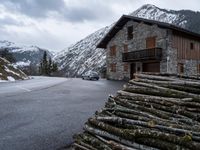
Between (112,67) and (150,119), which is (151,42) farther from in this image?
(150,119)

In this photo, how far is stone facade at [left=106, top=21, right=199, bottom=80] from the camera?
33.1m

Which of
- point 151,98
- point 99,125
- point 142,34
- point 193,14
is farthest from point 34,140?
point 193,14

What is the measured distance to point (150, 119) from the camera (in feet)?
14.5

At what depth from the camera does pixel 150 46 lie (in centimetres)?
3531

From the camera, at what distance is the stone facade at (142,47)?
33062 millimetres

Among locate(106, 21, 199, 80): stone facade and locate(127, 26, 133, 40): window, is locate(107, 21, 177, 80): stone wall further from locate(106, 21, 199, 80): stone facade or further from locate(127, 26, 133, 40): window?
locate(127, 26, 133, 40): window

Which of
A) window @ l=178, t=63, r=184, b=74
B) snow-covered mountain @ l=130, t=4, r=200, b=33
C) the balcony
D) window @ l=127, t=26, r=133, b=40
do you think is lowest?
window @ l=178, t=63, r=184, b=74

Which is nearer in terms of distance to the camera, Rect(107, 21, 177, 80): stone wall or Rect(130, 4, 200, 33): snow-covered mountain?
Rect(107, 21, 177, 80): stone wall

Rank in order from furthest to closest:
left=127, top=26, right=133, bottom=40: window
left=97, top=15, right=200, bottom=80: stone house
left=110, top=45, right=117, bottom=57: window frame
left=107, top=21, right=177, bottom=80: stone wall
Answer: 1. left=110, top=45, right=117, bottom=57: window frame
2. left=127, top=26, right=133, bottom=40: window
3. left=97, top=15, right=200, bottom=80: stone house
4. left=107, top=21, right=177, bottom=80: stone wall

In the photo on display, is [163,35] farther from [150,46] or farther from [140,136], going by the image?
[140,136]

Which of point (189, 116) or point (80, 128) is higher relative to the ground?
point (189, 116)

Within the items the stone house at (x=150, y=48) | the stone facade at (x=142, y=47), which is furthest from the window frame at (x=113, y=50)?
the stone facade at (x=142, y=47)

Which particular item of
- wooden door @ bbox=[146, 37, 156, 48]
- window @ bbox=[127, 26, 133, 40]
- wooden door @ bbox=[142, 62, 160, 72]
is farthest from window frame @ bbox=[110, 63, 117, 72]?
wooden door @ bbox=[146, 37, 156, 48]

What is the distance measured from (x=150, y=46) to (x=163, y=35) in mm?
2604
